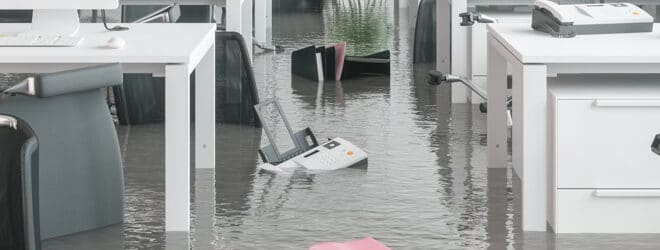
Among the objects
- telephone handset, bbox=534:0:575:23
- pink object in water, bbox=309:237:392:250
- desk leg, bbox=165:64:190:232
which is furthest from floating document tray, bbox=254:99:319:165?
pink object in water, bbox=309:237:392:250

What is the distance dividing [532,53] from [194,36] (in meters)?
1.35

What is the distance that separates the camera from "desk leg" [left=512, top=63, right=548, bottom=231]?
4.41 meters

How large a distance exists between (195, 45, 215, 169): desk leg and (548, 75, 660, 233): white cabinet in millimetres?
1730

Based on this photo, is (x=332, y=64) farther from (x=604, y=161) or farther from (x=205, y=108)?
(x=604, y=161)

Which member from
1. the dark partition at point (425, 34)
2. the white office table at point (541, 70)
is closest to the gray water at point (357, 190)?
the white office table at point (541, 70)

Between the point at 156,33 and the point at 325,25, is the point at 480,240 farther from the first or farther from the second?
the point at 325,25

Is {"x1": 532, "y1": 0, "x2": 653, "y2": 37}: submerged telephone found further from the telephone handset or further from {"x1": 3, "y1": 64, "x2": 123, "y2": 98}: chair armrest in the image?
{"x1": 3, "y1": 64, "x2": 123, "y2": 98}: chair armrest

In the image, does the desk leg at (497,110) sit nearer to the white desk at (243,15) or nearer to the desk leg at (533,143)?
the desk leg at (533,143)

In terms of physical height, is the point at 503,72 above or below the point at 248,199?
above

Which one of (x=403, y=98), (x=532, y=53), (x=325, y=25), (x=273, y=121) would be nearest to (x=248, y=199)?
(x=532, y=53)

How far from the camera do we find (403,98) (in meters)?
7.77

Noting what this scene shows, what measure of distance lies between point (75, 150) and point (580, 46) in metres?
1.78

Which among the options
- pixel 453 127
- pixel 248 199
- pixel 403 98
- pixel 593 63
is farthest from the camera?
pixel 403 98

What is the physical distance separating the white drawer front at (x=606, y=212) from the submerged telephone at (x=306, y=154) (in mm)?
1496
